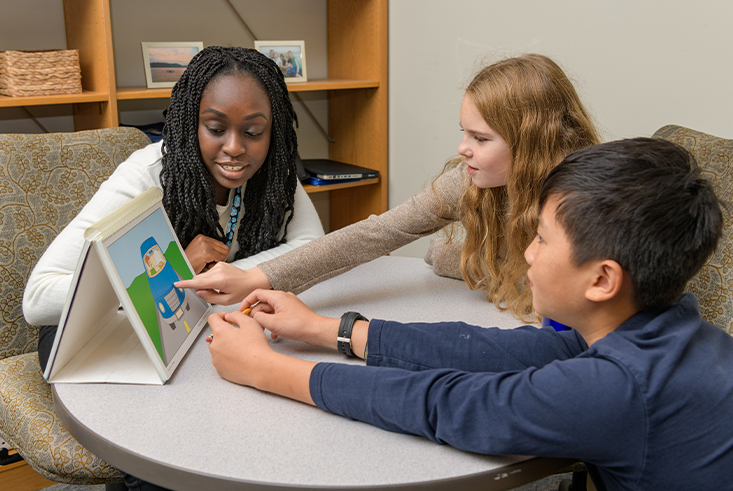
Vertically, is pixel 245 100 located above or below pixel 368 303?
above

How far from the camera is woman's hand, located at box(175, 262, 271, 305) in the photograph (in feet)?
3.49

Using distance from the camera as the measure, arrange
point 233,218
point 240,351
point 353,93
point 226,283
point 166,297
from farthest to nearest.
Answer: point 353,93
point 233,218
point 226,283
point 166,297
point 240,351

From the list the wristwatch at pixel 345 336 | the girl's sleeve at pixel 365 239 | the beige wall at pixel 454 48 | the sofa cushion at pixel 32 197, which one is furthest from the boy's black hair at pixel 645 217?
the sofa cushion at pixel 32 197

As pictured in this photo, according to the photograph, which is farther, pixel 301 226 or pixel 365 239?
pixel 301 226

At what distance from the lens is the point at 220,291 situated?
43.3 inches

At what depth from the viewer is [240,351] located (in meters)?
0.84

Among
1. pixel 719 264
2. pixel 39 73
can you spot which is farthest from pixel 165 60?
pixel 719 264

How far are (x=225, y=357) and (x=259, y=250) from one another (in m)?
0.65

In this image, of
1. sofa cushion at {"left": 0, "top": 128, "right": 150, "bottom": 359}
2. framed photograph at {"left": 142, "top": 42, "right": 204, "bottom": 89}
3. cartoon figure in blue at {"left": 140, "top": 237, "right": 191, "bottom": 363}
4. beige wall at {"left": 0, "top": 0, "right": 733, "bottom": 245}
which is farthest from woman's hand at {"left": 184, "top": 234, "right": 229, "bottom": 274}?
beige wall at {"left": 0, "top": 0, "right": 733, "bottom": 245}

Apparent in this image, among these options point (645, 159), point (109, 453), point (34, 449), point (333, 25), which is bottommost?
point (34, 449)

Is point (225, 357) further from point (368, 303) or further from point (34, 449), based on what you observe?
point (34, 449)

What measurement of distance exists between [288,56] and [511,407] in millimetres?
1941

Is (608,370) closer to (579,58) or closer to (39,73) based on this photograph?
(579,58)

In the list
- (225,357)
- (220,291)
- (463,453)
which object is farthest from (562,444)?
(220,291)
